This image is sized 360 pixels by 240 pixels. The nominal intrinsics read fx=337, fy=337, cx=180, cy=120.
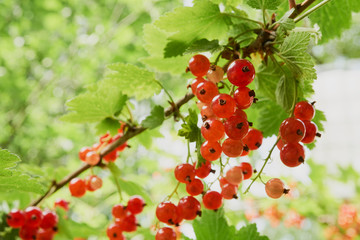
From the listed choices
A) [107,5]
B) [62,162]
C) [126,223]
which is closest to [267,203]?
[126,223]

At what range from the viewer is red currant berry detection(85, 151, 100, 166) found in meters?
0.95

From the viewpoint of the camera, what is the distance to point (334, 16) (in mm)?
779

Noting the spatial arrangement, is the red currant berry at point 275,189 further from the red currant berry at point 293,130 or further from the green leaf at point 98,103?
the green leaf at point 98,103

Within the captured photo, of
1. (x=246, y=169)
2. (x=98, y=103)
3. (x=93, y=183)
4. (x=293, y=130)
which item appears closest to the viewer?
(x=293, y=130)

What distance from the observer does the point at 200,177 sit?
68cm

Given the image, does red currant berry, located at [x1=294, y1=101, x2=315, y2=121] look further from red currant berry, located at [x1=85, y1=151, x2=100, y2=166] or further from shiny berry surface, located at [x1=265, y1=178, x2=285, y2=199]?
red currant berry, located at [x1=85, y1=151, x2=100, y2=166]

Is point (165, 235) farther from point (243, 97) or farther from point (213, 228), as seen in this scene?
point (243, 97)

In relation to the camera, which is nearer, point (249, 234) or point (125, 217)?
point (249, 234)

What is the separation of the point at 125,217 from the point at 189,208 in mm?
362

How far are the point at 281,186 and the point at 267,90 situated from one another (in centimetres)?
25

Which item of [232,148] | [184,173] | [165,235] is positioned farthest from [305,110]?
[165,235]

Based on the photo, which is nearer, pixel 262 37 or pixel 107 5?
pixel 262 37

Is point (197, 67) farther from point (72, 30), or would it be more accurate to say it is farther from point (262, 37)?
point (72, 30)

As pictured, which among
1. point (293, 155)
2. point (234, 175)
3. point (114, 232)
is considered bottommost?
point (114, 232)
